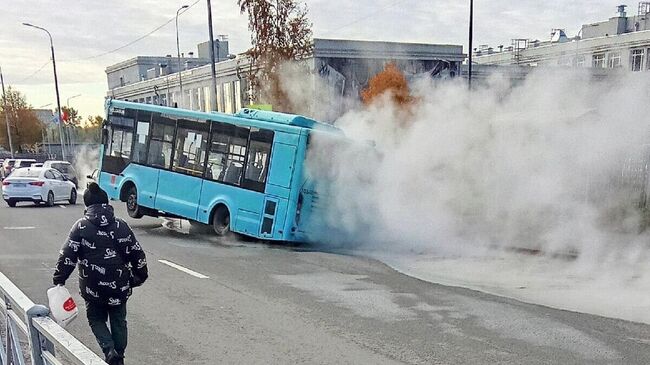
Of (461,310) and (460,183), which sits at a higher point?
(460,183)

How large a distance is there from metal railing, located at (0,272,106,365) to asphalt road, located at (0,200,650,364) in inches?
67.6

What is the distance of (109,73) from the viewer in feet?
217

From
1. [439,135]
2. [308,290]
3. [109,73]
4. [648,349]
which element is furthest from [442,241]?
[109,73]

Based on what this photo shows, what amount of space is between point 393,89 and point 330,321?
1121 cm

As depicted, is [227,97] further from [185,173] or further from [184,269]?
[184,269]

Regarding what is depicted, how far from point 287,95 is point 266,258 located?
38.2ft

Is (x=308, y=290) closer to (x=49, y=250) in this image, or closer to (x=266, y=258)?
(x=266, y=258)

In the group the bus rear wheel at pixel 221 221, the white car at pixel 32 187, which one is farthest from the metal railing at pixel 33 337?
the white car at pixel 32 187

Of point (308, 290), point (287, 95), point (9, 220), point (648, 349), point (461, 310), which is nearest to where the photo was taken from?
point (648, 349)

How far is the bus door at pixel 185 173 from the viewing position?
512 inches

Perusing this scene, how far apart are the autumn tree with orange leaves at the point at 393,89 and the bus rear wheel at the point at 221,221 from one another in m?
5.03

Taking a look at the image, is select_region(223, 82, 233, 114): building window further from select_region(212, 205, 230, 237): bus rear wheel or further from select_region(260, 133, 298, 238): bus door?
select_region(260, 133, 298, 238): bus door

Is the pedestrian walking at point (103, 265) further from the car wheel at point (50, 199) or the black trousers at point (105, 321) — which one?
the car wheel at point (50, 199)

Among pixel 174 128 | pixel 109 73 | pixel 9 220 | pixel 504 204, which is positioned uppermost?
pixel 109 73
